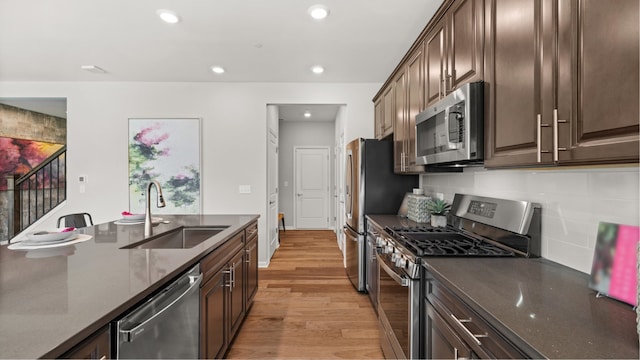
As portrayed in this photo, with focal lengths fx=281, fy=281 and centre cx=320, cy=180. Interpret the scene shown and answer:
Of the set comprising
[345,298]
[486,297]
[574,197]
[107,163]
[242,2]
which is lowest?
[345,298]

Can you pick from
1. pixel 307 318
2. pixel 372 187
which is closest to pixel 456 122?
pixel 372 187

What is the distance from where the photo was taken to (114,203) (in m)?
4.03

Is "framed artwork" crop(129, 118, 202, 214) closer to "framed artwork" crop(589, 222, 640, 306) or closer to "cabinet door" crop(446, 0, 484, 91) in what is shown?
"cabinet door" crop(446, 0, 484, 91)

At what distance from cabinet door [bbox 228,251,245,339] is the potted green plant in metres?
1.60

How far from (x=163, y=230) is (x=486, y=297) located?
6.81ft

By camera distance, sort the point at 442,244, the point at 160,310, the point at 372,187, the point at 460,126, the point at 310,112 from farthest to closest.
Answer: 1. the point at 310,112
2. the point at 372,187
3. the point at 442,244
4. the point at 460,126
5. the point at 160,310

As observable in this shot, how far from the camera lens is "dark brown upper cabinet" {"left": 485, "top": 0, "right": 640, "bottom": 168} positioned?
0.76 metres

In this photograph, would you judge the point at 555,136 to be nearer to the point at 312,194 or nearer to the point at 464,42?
the point at 464,42

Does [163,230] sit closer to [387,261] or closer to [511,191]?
[387,261]

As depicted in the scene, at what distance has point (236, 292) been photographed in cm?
211

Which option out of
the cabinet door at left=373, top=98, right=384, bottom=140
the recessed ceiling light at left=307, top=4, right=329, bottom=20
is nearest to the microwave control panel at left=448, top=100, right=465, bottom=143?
the recessed ceiling light at left=307, top=4, right=329, bottom=20

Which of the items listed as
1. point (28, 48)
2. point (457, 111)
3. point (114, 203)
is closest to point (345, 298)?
point (457, 111)

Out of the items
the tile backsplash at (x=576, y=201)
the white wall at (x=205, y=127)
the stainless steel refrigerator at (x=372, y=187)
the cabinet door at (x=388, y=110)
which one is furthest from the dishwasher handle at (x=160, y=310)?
the white wall at (x=205, y=127)

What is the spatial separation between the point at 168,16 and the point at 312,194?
4825mm
